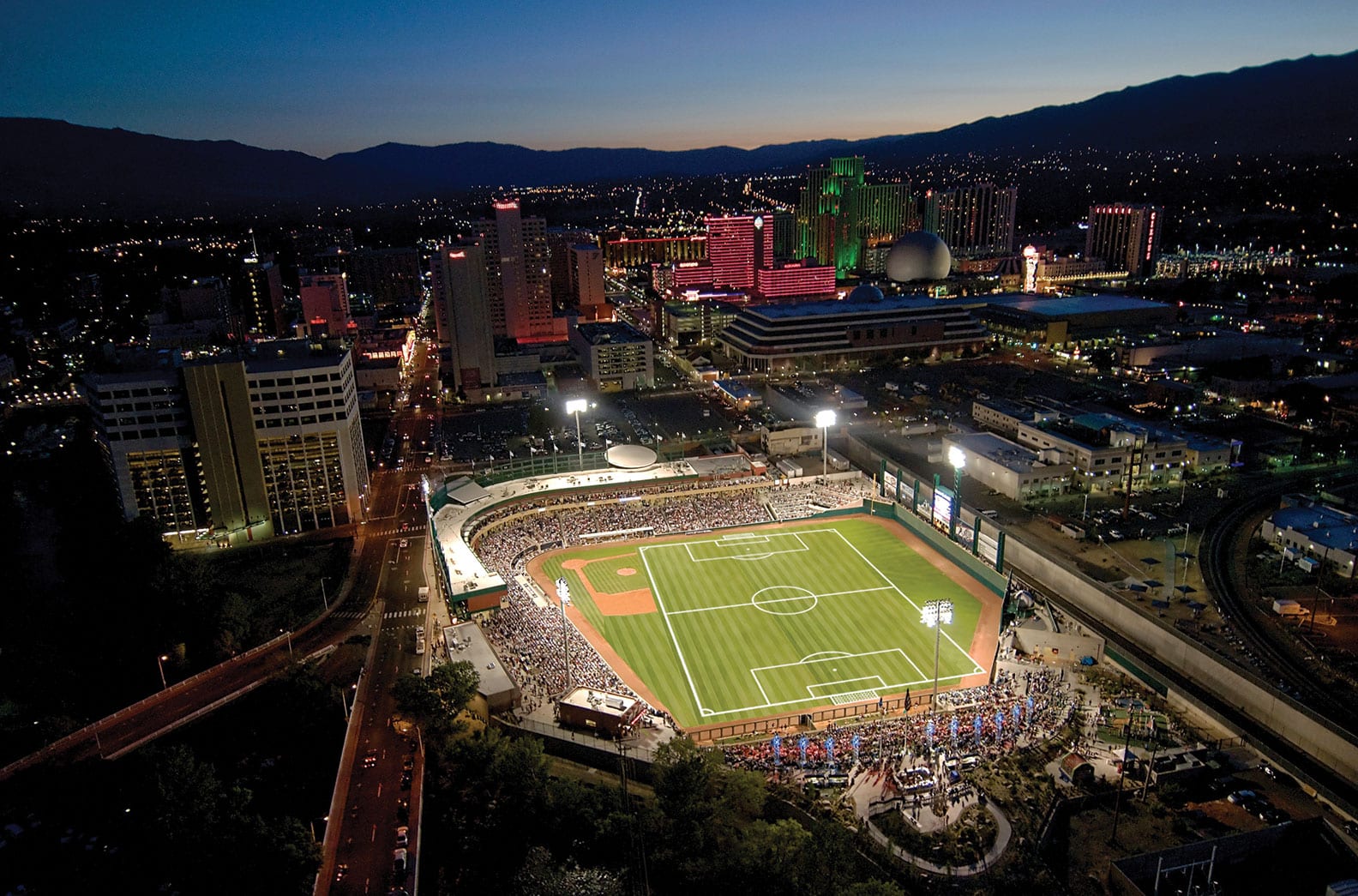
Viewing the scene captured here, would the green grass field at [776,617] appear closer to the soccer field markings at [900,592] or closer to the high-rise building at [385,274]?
the soccer field markings at [900,592]

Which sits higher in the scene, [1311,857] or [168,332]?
[168,332]

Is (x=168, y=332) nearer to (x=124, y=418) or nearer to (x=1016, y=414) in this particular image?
(x=124, y=418)

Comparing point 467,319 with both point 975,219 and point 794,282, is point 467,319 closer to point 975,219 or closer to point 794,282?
point 794,282

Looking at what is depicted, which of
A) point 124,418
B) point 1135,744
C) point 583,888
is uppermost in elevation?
point 124,418

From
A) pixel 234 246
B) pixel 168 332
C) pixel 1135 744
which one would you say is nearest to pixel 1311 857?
pixel 1135 744

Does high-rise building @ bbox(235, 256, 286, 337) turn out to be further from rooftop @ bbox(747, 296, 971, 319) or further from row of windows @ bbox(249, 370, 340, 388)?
row of windows @ bbox(249, 370, 340, 388)

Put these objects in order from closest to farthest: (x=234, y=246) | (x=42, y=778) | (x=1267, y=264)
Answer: (x=42, y=778), (x=1267, y=264), (x=234, y=246)

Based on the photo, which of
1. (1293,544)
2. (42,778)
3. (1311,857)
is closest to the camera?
(1311,857)

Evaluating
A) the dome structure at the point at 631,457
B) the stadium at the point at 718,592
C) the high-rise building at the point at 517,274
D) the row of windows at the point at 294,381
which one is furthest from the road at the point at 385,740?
the high-rise building at the point at 517,274
